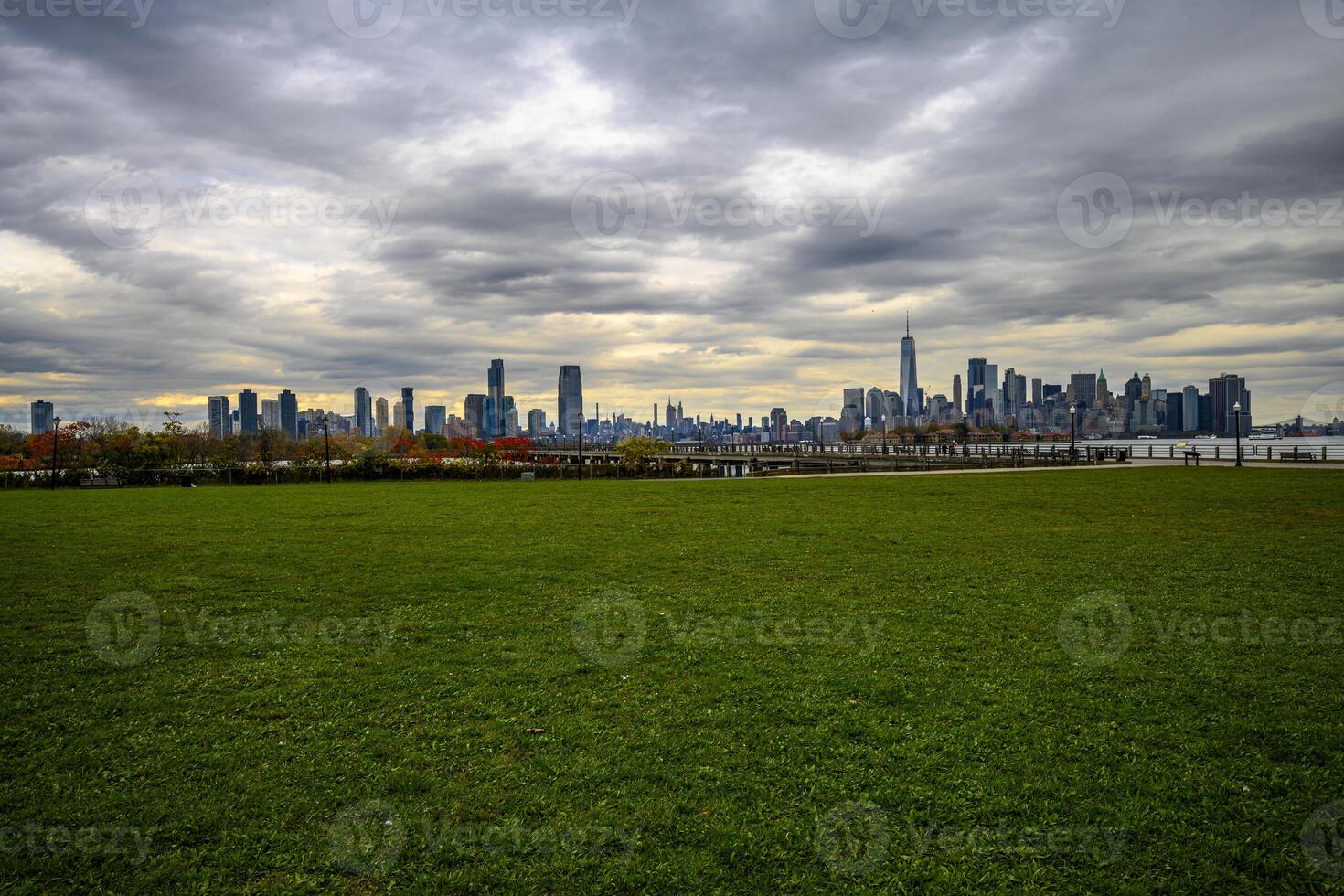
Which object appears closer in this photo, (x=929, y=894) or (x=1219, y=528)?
(x=929, y=894)

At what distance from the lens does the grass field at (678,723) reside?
446 centimetres

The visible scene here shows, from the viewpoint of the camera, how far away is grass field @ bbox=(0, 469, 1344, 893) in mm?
4461

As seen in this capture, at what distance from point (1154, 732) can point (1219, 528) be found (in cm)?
1448

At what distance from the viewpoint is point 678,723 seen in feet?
20.6

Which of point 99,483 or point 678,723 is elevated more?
point 99,483

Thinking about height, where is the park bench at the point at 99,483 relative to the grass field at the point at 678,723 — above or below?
above

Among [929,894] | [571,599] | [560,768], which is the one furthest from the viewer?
[571,599]

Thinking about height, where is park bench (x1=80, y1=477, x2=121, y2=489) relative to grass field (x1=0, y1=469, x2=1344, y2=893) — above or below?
above

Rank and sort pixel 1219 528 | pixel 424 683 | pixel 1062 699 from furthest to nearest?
pixel 1219 528, pixel 424 683, pixel 1062 699

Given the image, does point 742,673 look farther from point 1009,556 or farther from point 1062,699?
point 1009,556

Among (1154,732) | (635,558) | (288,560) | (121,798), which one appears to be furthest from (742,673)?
(288,560)

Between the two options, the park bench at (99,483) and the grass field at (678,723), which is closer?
the grass field at (678,723)

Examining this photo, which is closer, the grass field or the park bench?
the grass field

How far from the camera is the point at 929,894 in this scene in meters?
4.18
